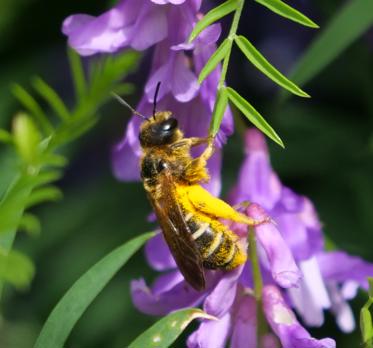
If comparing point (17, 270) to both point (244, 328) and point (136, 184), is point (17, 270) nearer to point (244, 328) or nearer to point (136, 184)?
point (244, 328)

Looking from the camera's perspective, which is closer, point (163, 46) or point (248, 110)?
point (248, 110)

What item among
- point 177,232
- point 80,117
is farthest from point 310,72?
point 80,117

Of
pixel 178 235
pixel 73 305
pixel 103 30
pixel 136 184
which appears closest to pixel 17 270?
pixel 73 305

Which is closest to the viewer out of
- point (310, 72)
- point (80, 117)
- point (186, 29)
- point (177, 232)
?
point (80, 117)

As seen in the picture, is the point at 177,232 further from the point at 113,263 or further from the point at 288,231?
the point at 288,231

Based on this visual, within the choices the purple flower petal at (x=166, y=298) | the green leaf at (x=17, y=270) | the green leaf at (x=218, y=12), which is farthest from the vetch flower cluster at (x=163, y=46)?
the green leaf at (x=17, y=270)

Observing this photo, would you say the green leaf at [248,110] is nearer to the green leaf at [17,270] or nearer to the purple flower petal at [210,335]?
the purple flower petal at [210,335]

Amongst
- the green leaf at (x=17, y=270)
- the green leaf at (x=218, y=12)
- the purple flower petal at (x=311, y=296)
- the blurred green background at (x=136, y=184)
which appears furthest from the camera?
the blurred green background at (x=136, y=184)
